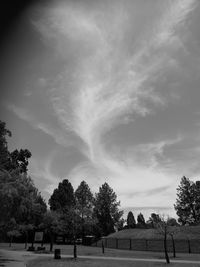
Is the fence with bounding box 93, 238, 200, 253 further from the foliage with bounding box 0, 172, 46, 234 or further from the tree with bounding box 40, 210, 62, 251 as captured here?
the foliage with bounding box 0, 172, 46, 234

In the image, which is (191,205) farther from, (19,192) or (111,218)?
(19,192)

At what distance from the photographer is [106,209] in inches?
3558

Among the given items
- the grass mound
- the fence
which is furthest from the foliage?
the grass mound

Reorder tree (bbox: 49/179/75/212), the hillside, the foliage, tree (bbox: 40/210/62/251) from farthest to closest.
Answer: tree (bbox: 49/179/75/212)
the hillside
tree (bbox: 40/210/62/251)
the foliage

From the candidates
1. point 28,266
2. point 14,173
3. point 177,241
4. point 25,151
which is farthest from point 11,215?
point 177,241

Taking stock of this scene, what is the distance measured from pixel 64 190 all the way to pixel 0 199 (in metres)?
64.3

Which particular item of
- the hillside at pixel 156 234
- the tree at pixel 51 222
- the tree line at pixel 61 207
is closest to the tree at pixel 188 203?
the tree line at pixel 61 207

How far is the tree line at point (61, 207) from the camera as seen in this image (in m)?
21.1

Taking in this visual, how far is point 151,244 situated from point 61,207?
30357 millimetres

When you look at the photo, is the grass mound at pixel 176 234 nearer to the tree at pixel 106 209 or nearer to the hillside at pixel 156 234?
the hillside at pixel 156 234

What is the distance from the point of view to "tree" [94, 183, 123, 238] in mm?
85875

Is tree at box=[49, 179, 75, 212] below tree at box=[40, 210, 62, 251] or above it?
above

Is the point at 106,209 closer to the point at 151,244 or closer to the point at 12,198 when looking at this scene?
the point at 151,244

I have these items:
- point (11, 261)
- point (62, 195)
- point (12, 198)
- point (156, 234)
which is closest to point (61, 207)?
point (62, 195)
